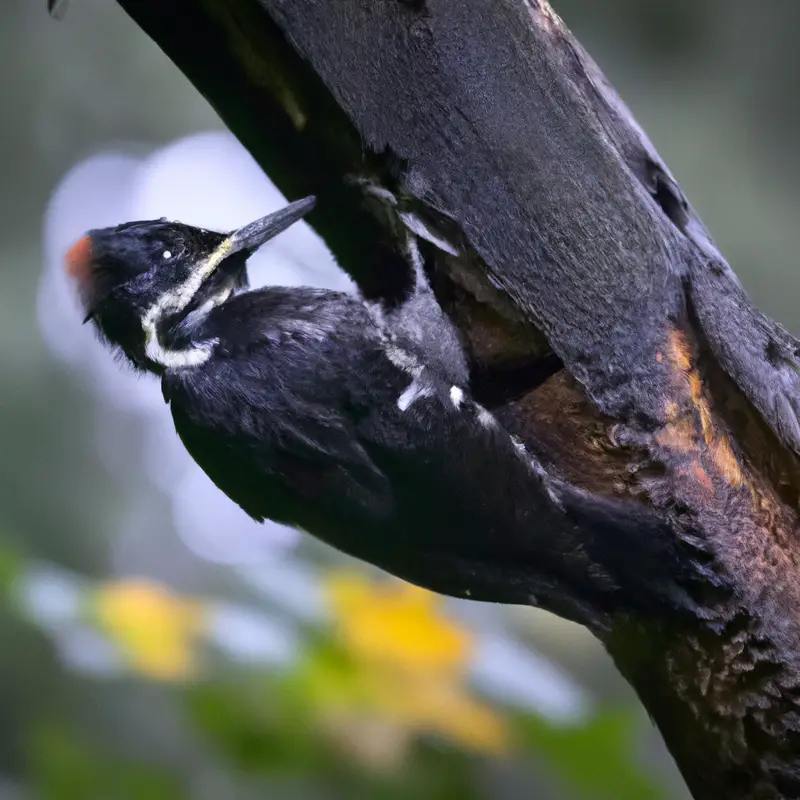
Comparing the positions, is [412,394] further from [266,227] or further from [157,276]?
[157,276]

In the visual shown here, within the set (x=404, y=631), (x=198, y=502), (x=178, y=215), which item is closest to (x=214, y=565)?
(x=198, y=502)

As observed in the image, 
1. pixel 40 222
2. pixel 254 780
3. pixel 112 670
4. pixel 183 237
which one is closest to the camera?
pixel 183 237

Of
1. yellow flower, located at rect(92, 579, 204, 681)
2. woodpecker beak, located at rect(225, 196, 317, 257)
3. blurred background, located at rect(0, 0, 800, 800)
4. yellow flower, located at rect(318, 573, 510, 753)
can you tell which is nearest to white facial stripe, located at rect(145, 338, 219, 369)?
woodpecker beak, located at rect(225, 196, 317, 257)

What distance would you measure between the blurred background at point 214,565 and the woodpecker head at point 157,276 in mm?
233

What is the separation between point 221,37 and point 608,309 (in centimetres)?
67

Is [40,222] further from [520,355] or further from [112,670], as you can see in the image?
[520,355]

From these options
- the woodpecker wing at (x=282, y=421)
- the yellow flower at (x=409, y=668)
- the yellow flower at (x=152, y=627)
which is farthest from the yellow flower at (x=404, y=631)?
the woodpecker wing at (x=282, y=421)

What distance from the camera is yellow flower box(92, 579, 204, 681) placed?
2.27m

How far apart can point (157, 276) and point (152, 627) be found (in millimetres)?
1350

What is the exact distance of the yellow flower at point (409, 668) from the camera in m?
2.15

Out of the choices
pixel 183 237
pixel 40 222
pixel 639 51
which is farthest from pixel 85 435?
pixel 639 51

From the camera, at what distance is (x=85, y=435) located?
2904 millimetres

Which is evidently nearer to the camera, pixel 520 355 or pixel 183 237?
pixel 520 355

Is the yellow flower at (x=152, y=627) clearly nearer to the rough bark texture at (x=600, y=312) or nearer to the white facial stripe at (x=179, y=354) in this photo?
the white facial stripe at (x=179, y=354)
